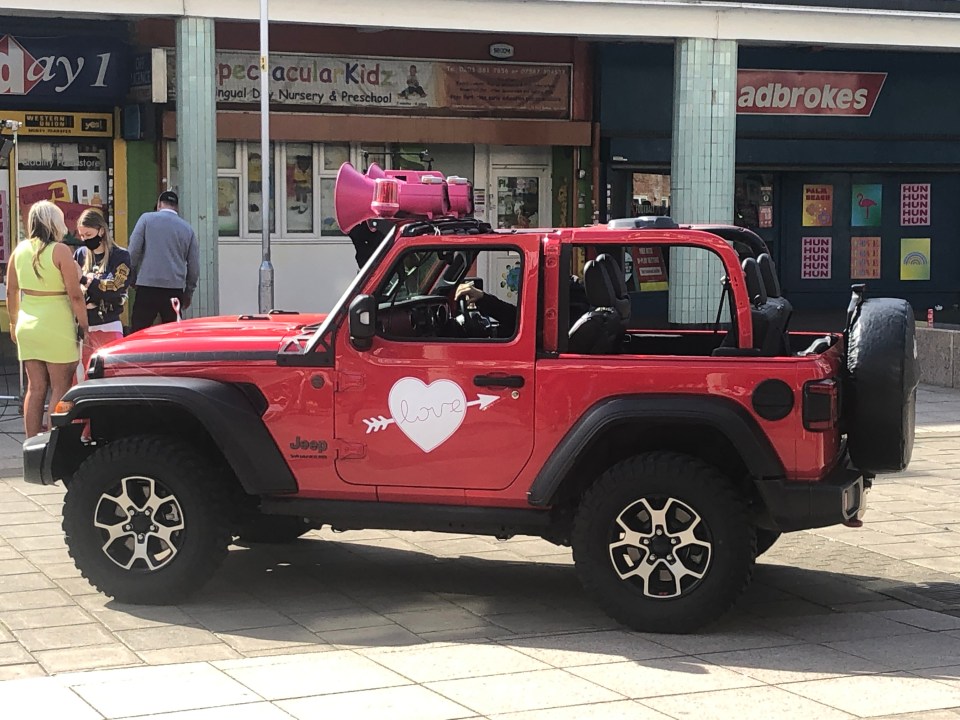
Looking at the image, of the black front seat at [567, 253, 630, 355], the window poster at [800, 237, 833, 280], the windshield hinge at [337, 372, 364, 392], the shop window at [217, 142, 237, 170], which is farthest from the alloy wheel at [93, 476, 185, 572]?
the window poster at [800, 237, 833, 280]

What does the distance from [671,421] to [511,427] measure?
730mm

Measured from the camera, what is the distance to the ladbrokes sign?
70.6 feet

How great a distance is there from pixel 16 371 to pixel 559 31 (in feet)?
23.3

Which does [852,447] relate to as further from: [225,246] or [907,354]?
[225,246]

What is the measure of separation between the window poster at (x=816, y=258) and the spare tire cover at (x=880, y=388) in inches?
620

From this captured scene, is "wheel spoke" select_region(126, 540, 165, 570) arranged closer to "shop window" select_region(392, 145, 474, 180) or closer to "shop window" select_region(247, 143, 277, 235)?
"shop window" select_region(247, 143, 277, 235)

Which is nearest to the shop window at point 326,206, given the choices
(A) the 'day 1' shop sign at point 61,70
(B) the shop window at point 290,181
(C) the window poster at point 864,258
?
(B) the shop window at point 290,181

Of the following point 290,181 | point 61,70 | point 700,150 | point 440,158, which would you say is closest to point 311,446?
point 700,150

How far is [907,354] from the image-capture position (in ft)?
23.1

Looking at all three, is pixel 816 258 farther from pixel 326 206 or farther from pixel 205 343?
pixel 205 343

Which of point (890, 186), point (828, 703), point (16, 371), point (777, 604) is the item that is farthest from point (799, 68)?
point (828, 703)

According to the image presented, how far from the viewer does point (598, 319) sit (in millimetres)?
7191

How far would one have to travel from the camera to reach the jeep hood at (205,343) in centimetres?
740

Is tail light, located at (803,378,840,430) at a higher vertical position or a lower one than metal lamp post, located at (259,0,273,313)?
lower
